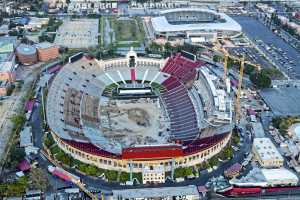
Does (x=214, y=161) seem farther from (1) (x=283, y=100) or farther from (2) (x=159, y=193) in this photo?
(1) (x=283, y=100)

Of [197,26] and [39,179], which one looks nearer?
[39,179]

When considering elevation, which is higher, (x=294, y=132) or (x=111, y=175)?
(x=294, y=132)

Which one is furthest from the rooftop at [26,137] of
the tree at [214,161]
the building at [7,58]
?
the tree at [214,161]

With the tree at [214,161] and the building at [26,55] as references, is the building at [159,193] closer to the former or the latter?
the tree at [214,161]

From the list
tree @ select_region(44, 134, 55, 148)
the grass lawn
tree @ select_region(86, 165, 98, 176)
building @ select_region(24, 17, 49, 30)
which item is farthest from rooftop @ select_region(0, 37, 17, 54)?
tree @ select_region(86, 165, 98, 176)

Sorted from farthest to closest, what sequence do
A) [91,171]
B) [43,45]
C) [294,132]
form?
[43,45]
[294,132]
[91,171]

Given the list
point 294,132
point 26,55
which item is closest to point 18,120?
point 26,55

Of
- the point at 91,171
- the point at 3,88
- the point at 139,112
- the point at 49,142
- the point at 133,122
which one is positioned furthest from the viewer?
the point at 3,88

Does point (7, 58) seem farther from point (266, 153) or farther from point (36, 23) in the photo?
point (266, 153)

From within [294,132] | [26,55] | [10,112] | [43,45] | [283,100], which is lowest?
[294,132]

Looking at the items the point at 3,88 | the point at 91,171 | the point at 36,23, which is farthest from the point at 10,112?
the point at 36,23
